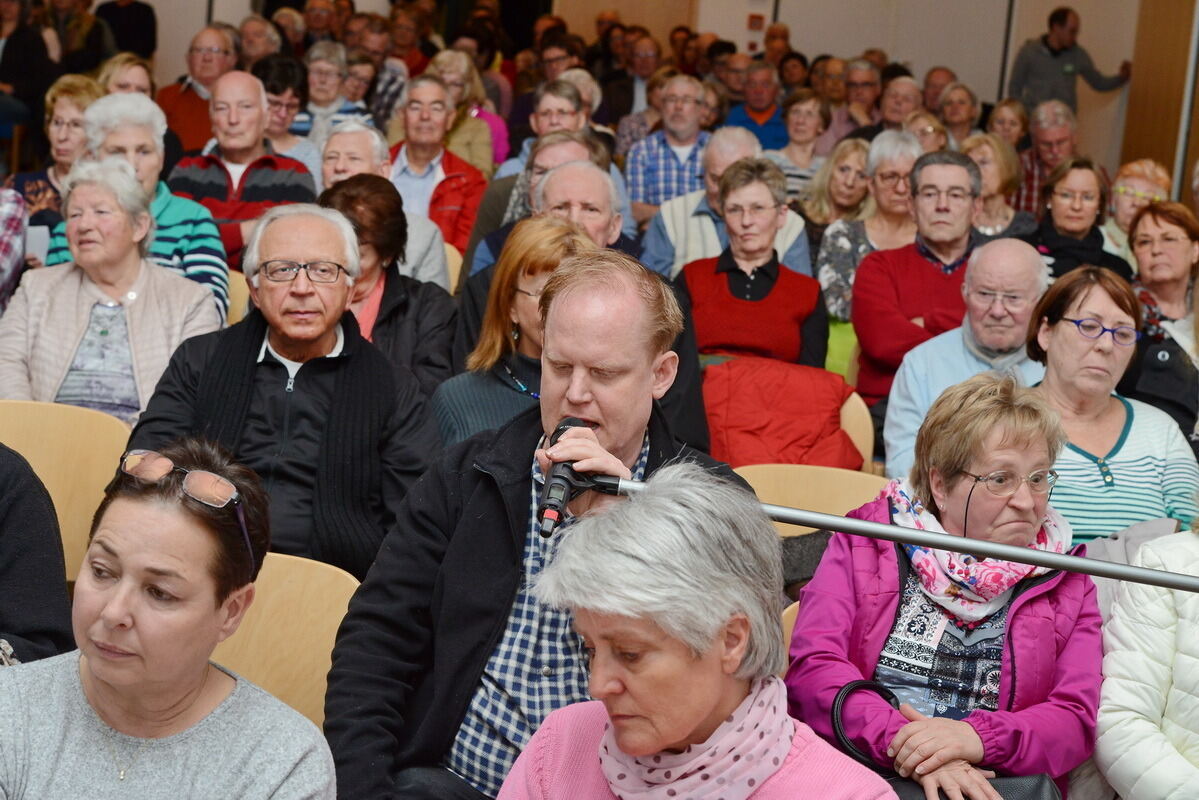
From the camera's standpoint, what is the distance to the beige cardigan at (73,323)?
344cm

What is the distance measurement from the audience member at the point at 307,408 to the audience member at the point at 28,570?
78 centimetres

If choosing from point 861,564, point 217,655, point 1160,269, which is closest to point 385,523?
point 217,655

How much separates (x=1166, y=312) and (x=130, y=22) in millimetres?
7054

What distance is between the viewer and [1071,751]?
203cm

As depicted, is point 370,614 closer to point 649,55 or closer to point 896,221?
point 896,221

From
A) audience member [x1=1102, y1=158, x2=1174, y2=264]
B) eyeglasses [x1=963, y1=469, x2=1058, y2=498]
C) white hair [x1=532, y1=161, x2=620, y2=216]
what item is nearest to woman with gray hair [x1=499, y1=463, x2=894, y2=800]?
eyeglasses [x1=963, y1=469, x2=1058, y2=498]

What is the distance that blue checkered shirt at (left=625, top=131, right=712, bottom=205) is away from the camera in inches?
247

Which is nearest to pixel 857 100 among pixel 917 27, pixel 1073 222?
pixel 917 27

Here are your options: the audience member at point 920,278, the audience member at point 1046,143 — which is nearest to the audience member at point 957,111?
the audience member at point 1046,143

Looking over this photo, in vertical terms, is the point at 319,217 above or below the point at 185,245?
above

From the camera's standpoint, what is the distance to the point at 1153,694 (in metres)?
2.07

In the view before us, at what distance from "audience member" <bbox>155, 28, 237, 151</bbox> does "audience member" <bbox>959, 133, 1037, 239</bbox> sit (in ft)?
12.3

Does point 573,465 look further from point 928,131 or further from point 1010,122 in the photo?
point 1010,122

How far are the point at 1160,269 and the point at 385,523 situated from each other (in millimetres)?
2557
